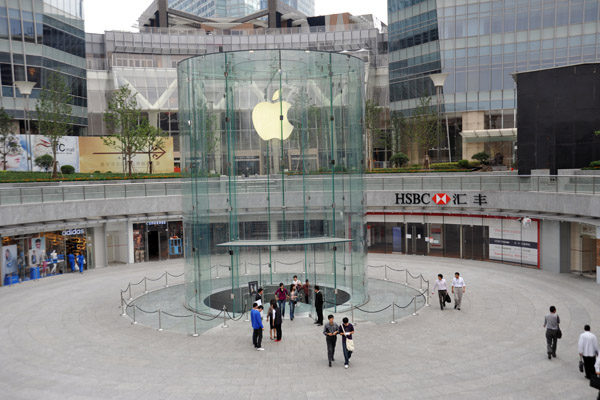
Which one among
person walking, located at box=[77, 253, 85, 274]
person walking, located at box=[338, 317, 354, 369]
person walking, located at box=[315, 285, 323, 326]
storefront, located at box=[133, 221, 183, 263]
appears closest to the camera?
person walking, located at box=[338, 317, 354, 369]

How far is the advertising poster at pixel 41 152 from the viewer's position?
51.7m

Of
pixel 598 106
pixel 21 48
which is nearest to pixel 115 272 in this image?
pixel 598 106

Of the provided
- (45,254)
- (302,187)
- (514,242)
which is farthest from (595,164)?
(45,254)

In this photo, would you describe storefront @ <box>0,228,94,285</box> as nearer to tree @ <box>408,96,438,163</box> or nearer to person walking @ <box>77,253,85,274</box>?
person walking @ <box>77,253,85,274</box>

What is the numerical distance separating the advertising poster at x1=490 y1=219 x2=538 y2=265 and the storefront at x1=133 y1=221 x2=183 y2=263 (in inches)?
784

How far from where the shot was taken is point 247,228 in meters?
21.6

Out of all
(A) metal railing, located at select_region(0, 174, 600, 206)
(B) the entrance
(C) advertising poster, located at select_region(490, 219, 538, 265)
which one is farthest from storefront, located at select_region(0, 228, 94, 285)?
(C) advertising poster, located at select_region(490, 219, 538, 265)

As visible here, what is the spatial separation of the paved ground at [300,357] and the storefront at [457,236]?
6.31 m

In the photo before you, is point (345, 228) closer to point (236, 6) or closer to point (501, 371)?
point (501, 371)

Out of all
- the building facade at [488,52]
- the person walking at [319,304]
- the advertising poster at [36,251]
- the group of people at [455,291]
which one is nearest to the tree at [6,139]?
the advertising poster at [36,251]

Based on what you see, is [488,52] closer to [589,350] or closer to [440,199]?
[440,199]

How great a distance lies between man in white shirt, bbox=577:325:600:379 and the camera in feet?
41.5

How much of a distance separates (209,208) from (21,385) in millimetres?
9619

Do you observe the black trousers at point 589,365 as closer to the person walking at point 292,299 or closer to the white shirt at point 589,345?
the white shirt at point 589,345
